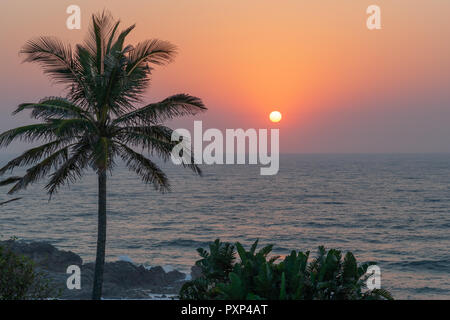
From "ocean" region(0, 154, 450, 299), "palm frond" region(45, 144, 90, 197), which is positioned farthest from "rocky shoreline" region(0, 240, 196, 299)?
"palm frond" region(45, 144, 90, 197)

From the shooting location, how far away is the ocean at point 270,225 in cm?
4447

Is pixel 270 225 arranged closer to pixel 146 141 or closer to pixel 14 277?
pixel 146 141

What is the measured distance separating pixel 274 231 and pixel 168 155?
49911mm

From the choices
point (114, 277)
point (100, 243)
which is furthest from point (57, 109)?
point (114, 277)

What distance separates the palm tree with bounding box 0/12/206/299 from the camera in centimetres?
1369

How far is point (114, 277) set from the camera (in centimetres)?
3195

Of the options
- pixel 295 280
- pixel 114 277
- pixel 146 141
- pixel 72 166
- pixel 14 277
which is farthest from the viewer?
pixel 114 277

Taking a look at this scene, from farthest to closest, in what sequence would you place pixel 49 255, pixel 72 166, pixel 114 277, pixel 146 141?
pixel 49 255, pixel 114 277, pixel 146 141, pixel 72 166

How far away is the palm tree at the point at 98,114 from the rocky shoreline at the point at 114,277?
1430 cm

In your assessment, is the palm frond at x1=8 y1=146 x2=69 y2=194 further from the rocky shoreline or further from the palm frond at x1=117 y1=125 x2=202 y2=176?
the rocky shoreline

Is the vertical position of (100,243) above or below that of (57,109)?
below

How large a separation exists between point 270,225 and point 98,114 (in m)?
55.2

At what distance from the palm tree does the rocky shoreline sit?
1430 centimetres
